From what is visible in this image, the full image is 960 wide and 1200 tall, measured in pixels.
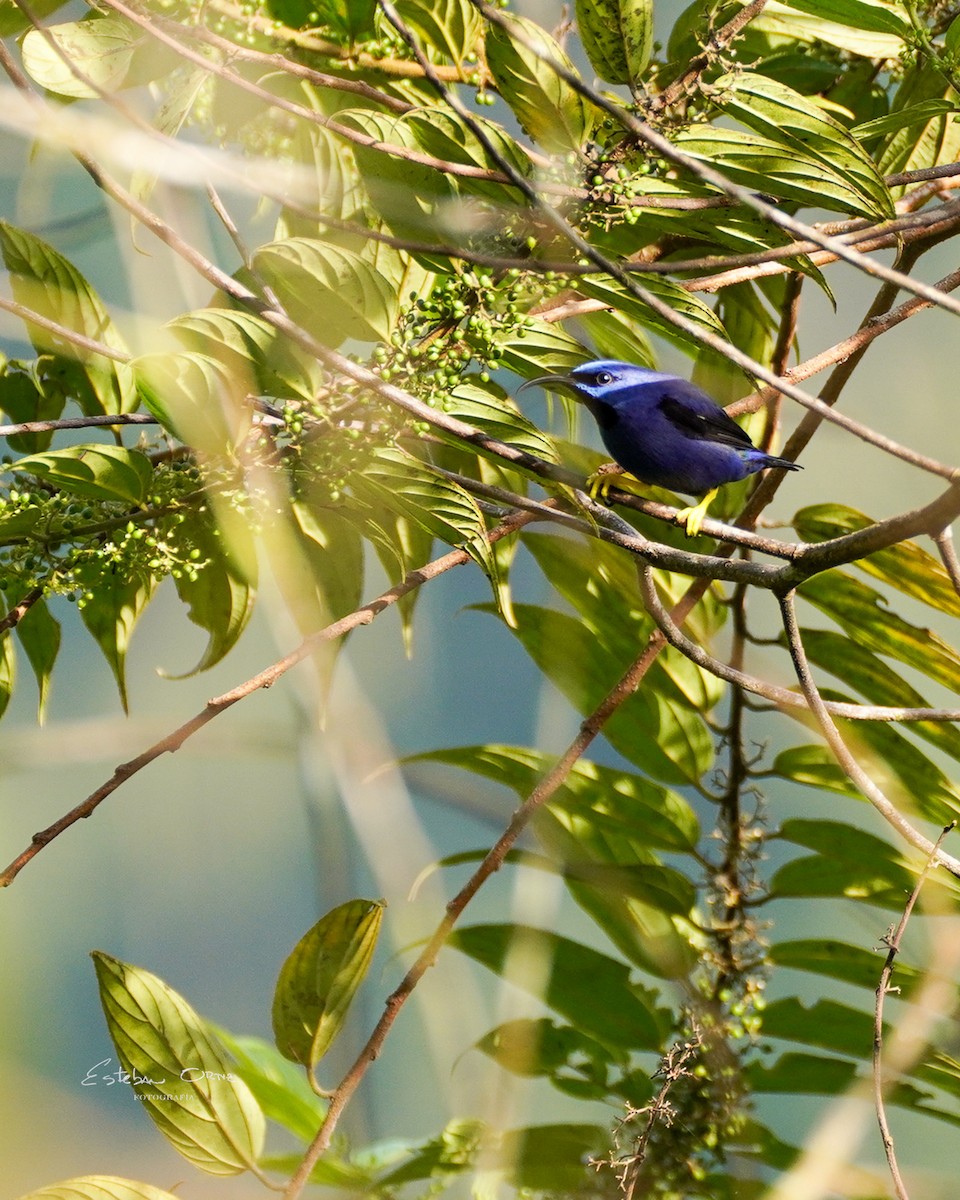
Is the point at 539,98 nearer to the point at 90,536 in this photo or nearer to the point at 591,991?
the point at 90,536

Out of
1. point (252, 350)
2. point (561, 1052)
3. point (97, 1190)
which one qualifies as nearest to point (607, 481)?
point (252, 350)

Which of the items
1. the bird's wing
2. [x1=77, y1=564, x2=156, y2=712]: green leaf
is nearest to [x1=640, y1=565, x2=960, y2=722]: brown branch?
the bird's wing

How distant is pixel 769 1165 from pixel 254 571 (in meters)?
1.19

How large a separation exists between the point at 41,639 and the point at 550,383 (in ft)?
2.94

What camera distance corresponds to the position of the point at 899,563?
1.80 metres

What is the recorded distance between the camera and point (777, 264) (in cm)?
163

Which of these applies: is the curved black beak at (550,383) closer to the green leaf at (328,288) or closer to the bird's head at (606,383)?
the bird's head at (606,383)

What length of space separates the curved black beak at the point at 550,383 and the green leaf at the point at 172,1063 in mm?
972

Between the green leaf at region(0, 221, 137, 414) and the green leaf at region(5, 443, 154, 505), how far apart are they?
31cm

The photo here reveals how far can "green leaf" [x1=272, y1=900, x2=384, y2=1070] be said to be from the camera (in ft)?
4.75

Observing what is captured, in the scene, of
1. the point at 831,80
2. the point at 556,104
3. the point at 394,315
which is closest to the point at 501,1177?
the point at 394,315

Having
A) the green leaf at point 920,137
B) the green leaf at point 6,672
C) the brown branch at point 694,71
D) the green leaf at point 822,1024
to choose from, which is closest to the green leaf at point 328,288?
the brown branch at point 694,71

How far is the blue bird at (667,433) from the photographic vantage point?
184cm

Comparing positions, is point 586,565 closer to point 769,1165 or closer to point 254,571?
point 254,571
